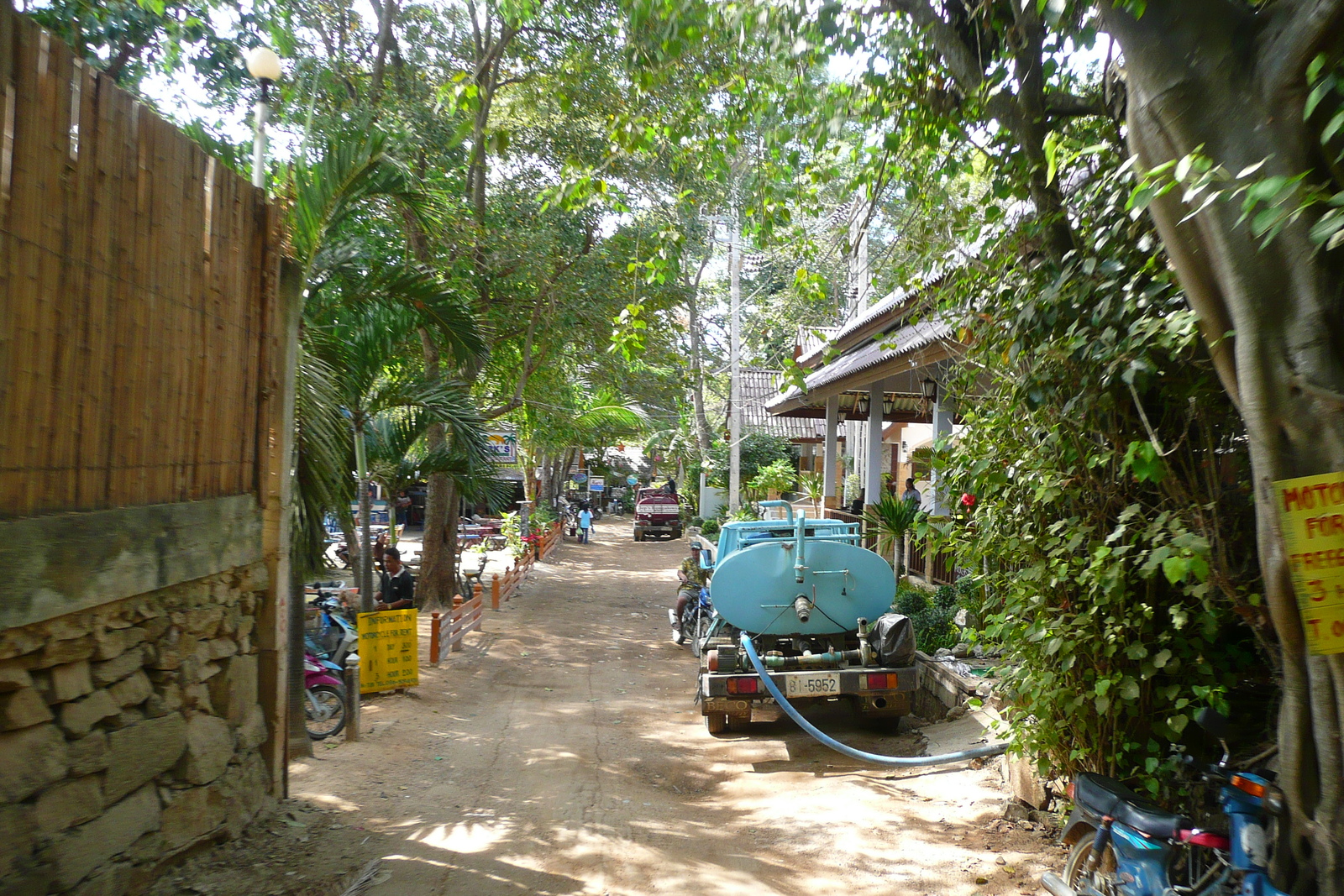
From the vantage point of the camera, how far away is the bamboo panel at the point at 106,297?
10.6ft

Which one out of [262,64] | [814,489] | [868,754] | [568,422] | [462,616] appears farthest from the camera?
[568,422]

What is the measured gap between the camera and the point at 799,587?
27.6ft

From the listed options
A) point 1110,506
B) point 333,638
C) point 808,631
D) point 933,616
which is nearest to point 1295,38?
point 1110,506

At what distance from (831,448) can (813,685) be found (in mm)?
10631

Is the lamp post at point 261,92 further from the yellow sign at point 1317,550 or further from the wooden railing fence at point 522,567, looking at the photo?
the wooden railing fence at point 522,567

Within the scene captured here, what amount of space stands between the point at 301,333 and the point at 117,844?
397cm

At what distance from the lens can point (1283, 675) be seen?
3.73 m

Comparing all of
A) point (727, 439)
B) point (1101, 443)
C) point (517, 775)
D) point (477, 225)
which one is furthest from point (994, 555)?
point (727, 439)

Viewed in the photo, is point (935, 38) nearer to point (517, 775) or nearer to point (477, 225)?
point (517, 775)

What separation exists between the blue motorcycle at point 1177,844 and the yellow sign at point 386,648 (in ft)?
23.3

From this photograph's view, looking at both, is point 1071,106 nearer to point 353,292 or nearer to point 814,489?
point 353,292

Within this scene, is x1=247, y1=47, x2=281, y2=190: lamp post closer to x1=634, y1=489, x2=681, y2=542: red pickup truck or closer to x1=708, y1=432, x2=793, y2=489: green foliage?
x1=708, y1=432, x2=793, y2=489: green foliage

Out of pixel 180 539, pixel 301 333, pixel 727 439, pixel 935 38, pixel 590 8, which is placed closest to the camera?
pixel 180 539

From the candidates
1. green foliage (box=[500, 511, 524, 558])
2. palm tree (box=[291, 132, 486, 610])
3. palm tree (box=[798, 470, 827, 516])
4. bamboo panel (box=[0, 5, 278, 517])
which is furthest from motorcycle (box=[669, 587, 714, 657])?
green foliage (box=[500, 511, 524, 558])
